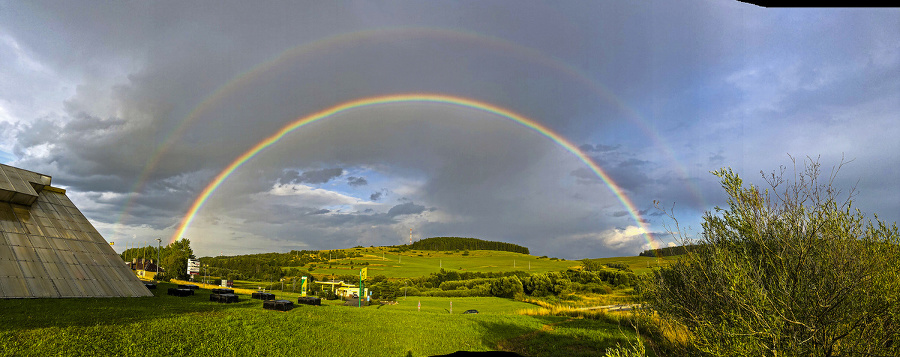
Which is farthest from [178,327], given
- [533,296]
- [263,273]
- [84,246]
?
[263,273]

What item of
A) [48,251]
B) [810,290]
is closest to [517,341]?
[810,290]

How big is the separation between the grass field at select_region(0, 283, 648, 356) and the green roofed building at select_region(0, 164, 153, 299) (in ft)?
8.20

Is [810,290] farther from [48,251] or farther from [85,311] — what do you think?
[48,251]

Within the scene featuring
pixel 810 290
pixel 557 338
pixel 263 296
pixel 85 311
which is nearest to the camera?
pixel 810 290

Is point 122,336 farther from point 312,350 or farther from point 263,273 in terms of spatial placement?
point 263,273

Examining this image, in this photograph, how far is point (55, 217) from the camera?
108ft

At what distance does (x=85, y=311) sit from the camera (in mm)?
21266

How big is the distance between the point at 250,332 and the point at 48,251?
19710 millimetres

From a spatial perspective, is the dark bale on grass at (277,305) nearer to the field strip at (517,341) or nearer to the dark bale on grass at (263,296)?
the dark bale on grass at (263,296)

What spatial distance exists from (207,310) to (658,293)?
83.2 ft

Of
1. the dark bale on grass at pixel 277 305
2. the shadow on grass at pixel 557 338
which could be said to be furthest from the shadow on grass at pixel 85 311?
the shadow on grass at pixel 557 338

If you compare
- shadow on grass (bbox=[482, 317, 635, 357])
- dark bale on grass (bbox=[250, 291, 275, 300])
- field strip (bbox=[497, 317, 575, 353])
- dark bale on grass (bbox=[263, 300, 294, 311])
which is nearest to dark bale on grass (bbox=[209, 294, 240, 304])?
dark bale on grass (bbox=[263, 300, 294, 311])

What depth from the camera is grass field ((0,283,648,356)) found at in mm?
16203

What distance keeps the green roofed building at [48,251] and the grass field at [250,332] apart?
2.50 meters
